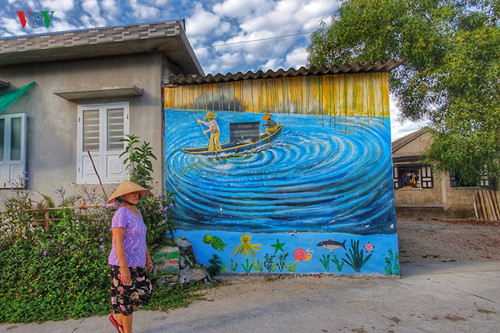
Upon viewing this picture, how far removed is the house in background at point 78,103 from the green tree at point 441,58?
16.7ft

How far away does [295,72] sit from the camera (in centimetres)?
514

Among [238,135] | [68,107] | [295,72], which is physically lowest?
[238,135]

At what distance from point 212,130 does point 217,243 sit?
2.02 metres

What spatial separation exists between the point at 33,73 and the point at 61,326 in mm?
4996

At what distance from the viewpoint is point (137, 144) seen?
5.48 metres

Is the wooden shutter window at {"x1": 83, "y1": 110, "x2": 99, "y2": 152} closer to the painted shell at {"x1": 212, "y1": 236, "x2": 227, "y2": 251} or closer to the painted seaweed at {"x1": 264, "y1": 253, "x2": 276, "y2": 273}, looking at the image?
the painted shell at {"x1": 212, "y1": 236, "x2": 227, "y2": 251}

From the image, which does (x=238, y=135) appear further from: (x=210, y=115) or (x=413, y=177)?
(x=413, y=177)

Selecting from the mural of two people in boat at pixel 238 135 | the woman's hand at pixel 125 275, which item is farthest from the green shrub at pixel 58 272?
the mural of two people in boat at pixel 238 135

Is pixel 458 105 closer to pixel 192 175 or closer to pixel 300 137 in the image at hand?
pixel 300 137

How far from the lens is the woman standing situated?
2631mm

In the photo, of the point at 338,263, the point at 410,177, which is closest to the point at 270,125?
the point at 338,263

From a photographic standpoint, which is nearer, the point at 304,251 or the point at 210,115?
the point at 304,251

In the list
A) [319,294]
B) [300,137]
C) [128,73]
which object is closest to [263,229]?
[319,294]

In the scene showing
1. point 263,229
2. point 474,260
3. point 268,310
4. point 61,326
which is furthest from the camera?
point 474,260
